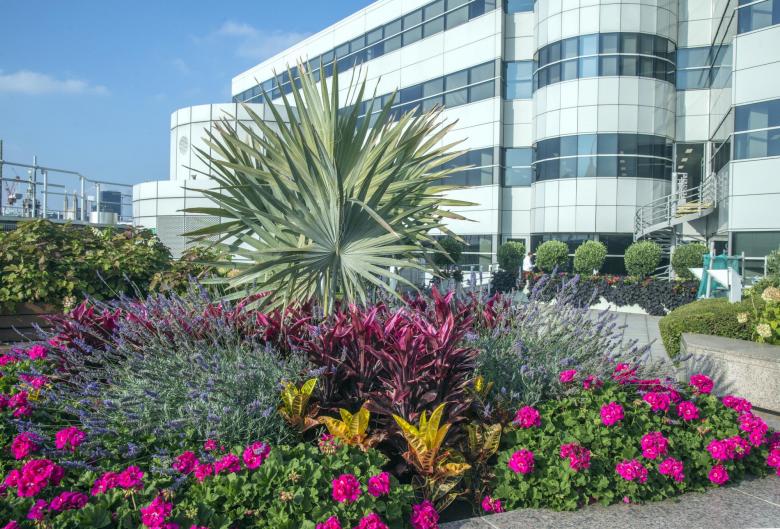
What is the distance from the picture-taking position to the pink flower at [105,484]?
243 cm

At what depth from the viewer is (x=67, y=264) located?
5.87 metres

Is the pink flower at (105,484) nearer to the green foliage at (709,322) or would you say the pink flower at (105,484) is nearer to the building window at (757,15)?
the green foliage at (709,322)

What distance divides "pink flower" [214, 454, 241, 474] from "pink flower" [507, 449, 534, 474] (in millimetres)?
1410

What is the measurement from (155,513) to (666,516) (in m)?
2.50

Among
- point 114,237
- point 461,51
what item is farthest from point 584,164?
point 114,237

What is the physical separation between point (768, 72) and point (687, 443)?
20.5 m

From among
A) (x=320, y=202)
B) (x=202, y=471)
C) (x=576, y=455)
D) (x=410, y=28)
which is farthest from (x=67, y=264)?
(x=410, y=28)

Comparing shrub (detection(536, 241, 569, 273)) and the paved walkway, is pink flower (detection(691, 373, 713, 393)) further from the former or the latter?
shrub (detection(536, 241, 569, 273))

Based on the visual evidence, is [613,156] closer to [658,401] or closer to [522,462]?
[658,401]

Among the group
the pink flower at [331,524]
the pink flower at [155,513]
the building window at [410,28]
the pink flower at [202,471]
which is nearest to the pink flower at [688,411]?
the pink flower at [331,524]

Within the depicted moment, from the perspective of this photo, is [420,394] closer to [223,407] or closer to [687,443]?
[223,407]

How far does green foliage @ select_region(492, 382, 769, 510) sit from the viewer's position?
3014mm

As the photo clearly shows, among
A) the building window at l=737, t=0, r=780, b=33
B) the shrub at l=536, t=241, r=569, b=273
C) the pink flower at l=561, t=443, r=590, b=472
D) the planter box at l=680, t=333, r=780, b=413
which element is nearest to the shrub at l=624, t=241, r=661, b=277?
the shrub at l=536, t=241, r=569, b=273

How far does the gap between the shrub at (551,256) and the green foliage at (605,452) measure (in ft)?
62.6
